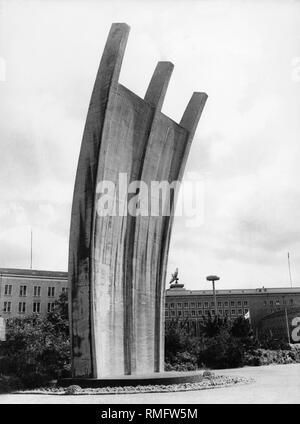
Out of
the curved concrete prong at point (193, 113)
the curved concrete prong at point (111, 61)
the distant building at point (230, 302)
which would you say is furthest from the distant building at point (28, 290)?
the curved concrete prong at point (111, 61)

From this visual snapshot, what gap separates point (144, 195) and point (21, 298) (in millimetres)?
46313

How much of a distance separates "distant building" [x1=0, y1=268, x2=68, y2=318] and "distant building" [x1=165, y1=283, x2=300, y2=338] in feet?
107

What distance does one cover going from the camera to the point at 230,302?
95.5 metres

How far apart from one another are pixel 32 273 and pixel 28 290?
231 centimetres

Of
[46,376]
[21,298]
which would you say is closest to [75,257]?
[46,376]

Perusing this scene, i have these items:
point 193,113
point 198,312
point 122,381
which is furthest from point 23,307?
point 122,381

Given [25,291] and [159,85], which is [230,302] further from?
[159,85]

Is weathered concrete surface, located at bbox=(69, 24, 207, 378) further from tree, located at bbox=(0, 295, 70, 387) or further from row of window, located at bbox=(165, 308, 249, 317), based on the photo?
row of window, located at bbox=(165, 308, 249, 317)

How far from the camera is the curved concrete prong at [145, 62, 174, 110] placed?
59.3ft

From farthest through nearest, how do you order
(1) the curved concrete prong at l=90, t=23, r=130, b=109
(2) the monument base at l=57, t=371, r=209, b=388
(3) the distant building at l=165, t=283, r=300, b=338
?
1. (3) the distant building at l=165, t=283, r=300, b=338
2. (1) the curved concrete prong at l=90, t=23, r=130, b=109
3. (2) the monument base at l=57, t=371, r=209, b=388

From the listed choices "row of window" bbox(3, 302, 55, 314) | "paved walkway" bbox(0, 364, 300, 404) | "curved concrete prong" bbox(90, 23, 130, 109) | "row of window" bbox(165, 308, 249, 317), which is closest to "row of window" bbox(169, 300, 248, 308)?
"row of window" bbox(165, 308, 249, 317)
